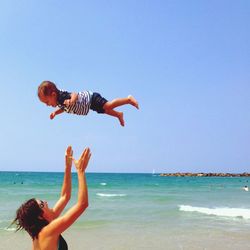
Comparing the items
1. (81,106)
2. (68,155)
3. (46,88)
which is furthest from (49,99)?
(68,155)

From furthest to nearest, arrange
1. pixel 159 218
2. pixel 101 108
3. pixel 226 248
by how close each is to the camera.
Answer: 1. pixel 159 218
2. pixel 226 248
3. pixel 101 108

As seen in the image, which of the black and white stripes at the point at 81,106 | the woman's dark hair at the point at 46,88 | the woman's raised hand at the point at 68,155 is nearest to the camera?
the woman's dark hair at the point at 46,88

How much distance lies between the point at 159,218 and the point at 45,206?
14.3 meters

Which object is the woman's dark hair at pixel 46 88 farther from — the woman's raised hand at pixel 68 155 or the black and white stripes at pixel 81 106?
the woman's raised hand at pixel 68 155

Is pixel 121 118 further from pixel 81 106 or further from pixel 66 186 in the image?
pixel 66 186

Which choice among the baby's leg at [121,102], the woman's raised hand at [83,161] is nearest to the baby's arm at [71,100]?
the baby's leg at [121,102]

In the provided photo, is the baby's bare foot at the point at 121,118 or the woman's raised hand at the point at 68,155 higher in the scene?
the baby's bare foot at the point at 121,118

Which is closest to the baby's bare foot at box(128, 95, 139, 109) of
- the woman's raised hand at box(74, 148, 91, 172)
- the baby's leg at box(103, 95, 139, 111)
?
the baby's leg at box(103, 95, 139, 111)

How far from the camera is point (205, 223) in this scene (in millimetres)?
15547

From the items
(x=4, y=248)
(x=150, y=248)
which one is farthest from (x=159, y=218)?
(x=4, y=248)

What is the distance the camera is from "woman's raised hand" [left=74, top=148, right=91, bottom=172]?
2939mm

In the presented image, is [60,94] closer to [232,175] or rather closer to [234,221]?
[234,221]

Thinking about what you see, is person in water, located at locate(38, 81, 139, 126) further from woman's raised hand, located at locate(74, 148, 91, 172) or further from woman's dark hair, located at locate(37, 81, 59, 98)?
woman's raised hand, located at locate(74, 148, 91, 172)

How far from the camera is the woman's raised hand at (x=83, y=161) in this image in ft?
9.64
